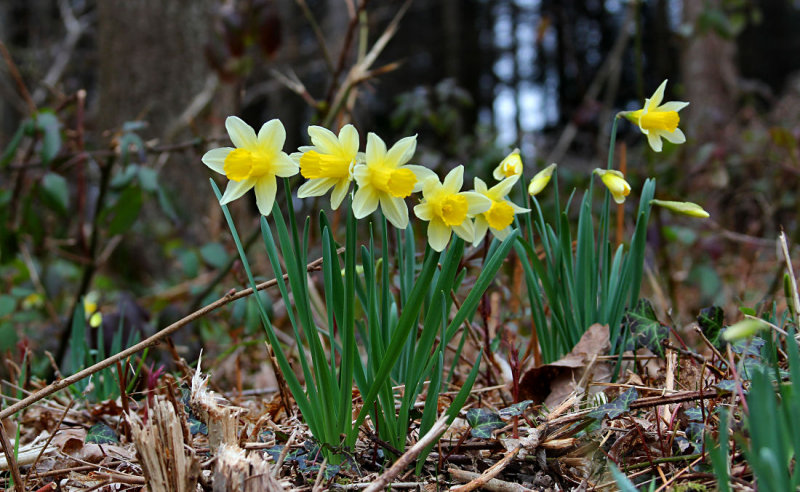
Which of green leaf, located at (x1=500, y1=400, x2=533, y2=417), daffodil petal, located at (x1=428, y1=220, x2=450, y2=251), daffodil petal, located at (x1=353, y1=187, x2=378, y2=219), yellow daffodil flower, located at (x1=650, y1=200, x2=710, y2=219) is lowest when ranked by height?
green leaf, located at (x1=500, y1=400, x2=533, y2=417)

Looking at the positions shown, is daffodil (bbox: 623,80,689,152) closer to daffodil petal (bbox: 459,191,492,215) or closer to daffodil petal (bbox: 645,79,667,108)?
daffodil petal (bbox: 645,79,667,108)

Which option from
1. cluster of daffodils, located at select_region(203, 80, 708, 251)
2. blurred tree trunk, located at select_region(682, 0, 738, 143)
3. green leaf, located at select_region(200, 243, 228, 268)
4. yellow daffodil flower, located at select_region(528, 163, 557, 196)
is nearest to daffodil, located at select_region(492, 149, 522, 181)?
yellow daffodil flower, located at select_region(528, 163, 557, 196)

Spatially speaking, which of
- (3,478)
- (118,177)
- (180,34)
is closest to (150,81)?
(180,34)

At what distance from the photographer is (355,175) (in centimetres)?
86

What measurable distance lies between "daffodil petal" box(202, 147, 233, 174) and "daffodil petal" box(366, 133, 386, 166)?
0.23 m

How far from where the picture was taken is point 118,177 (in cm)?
192

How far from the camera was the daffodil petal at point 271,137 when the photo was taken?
0.91 meters

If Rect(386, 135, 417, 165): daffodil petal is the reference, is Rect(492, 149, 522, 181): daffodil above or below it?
below

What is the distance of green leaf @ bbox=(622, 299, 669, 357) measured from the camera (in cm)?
120

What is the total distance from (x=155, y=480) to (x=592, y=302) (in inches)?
35.9

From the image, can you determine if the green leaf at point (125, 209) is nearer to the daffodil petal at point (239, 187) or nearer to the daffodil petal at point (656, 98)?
the daffodil petal at point (239, 187)

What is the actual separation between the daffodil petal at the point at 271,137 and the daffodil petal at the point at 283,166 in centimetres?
1

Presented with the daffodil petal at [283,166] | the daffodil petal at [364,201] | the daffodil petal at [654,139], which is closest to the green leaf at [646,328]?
the daffodil petal at [654,139]

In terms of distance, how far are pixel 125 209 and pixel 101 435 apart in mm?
888
